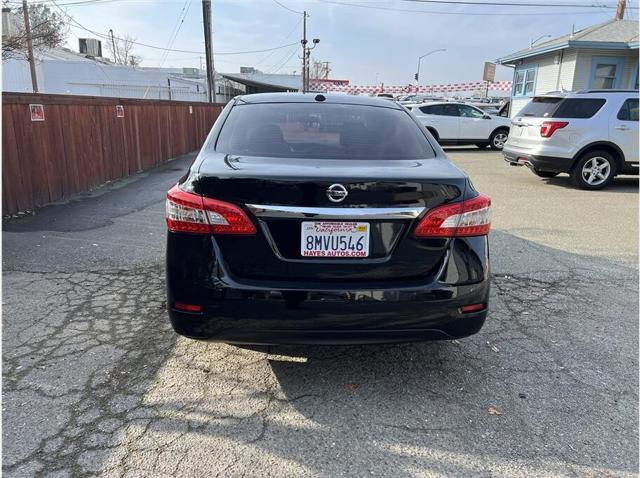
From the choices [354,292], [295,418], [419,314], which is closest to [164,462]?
[295,418]

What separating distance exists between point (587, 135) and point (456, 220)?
805 centimetres

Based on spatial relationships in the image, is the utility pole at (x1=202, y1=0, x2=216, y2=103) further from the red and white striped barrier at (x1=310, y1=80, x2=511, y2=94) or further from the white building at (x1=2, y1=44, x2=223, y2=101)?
the red and white striped barrier at (x1=310, y1=80, x2=511, y2=94)

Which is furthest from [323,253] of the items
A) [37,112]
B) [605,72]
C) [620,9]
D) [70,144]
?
[620,9]

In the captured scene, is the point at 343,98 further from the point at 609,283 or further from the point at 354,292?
the point at 609,283

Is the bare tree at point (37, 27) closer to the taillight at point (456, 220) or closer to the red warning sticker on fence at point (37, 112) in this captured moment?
the red warning sticker on fence at point (37, 112)

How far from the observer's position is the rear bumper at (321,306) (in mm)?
2414

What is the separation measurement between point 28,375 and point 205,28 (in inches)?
844

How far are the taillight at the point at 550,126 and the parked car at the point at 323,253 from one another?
24.7 ft

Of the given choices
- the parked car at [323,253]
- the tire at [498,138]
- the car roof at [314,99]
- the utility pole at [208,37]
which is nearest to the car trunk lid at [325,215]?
the parked car at [323,253]

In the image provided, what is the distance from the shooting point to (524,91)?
66.9 feet

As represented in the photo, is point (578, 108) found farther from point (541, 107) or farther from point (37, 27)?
point (37, 27)

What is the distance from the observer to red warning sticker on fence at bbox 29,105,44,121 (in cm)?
672

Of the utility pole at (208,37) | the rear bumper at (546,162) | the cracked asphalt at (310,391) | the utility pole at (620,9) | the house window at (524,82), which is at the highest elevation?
the utility pole at (620,9)

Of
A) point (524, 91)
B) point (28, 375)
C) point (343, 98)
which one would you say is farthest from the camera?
point (524, 91)
